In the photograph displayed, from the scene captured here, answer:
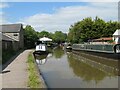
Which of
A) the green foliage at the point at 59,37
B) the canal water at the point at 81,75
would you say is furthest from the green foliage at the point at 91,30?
the green foliage at the point at 59,37

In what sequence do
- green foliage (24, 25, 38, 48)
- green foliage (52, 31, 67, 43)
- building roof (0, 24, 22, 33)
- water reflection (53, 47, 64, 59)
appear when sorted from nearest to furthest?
water reflection (53, 47, 64, 59) → building roof (0, 24, 22, 33) → green foliage (24, 25, 38, 48) → green foliage (52, 31, 67, 43)

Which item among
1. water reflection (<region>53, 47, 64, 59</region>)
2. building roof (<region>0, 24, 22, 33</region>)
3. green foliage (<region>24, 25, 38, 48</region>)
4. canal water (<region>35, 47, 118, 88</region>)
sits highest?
building roof (<region>0, 24, 22, 33</region>)

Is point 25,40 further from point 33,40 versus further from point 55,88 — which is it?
point 55,88

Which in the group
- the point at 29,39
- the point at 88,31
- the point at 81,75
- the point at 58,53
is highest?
→ the point at 88,31

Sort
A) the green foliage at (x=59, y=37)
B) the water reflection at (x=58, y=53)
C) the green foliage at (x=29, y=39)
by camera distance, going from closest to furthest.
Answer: the water reflection at (x=58, y=53) → the green foliage at (x=29, y=39) → the green foliage at (x=59, y=37)

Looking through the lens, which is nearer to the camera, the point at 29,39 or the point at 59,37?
the point at 29,39

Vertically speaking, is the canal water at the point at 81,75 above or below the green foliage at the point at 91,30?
below

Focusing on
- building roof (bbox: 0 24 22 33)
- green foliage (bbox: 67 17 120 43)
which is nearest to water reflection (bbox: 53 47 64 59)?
building roof (bbox: 0 24 22 33)

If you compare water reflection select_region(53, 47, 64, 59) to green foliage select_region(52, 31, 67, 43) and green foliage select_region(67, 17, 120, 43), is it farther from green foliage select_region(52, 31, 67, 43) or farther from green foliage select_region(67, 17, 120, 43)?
green foliage select_region(52, 31, 67, 43)

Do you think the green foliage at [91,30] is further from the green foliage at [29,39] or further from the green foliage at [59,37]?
the green foliage at [59,37]

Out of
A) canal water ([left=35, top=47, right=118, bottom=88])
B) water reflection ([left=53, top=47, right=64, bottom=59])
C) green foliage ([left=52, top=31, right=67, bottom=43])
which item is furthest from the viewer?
green foliage ([left=52, top=31, right=67, bottom=43])

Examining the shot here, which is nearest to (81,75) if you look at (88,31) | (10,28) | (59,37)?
(10,28)

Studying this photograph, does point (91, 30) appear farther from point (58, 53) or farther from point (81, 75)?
point (81, 75)

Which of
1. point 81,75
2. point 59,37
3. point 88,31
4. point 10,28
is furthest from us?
point 59,37
